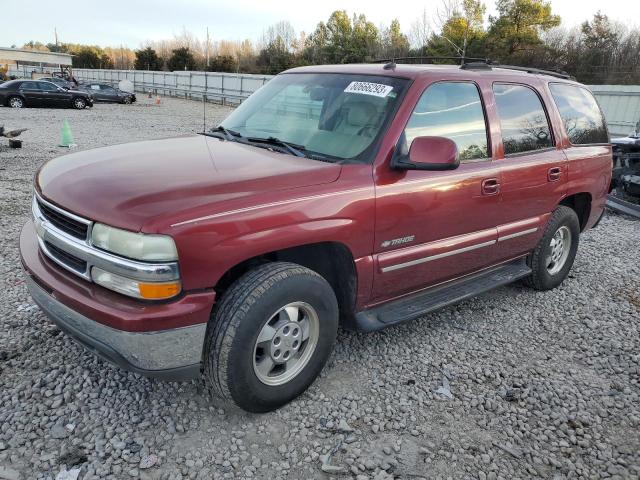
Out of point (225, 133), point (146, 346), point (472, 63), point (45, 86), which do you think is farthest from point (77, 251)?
point (45, 86)

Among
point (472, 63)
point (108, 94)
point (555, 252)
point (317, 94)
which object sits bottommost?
point (108, 94)

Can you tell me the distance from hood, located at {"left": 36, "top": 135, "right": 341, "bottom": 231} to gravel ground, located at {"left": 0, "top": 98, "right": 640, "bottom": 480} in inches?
44.8

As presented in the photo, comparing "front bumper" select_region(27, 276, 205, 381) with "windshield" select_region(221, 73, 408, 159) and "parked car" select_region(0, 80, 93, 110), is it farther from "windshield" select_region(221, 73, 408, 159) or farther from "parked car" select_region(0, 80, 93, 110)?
"parked car" select_region(0, 80, 93, 110)

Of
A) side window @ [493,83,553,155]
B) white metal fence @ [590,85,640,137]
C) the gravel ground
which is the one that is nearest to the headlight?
the gravel ground

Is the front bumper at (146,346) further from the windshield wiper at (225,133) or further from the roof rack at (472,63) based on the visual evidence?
the roof rack at (472,63)

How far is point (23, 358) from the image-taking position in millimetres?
3258

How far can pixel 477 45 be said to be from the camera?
40.5 m

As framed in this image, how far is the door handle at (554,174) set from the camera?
13.8ft

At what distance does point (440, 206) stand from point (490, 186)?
21.7 inches

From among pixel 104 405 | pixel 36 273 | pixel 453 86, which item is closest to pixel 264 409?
pixel 104 405

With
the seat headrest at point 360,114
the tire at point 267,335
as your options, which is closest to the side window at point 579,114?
the seat headrest at point 360,114

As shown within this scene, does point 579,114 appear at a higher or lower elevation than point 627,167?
higher

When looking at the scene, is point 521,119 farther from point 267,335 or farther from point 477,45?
point 477,45

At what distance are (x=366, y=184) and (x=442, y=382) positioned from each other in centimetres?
140
